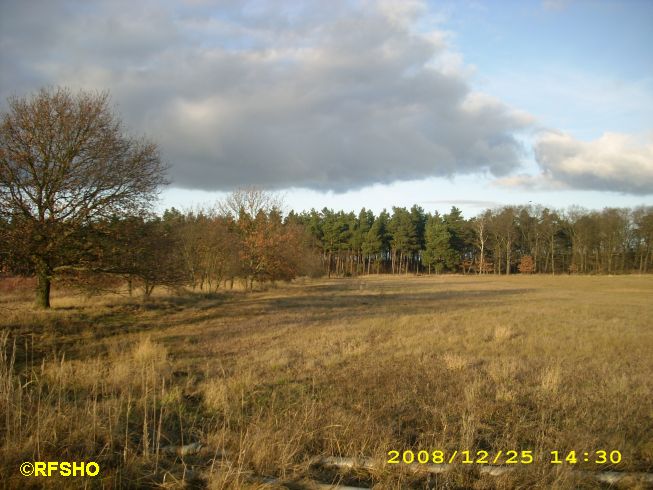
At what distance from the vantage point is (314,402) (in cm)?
571

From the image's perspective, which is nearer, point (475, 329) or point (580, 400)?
point (580, 400)

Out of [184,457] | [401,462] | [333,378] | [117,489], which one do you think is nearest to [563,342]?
[333,378]

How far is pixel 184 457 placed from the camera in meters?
4.28

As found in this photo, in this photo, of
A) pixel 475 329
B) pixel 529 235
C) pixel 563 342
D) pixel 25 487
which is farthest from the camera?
pixel 529 235

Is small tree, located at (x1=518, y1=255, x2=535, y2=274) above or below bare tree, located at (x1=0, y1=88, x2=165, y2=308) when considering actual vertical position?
below

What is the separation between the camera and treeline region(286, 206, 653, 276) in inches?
2987

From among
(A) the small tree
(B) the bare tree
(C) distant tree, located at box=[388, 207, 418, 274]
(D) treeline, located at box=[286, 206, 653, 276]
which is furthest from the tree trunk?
(A) the small tree

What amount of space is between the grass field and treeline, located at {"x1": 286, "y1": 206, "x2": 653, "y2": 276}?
209ft

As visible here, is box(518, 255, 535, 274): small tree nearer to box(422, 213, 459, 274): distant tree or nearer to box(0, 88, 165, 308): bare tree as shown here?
box(422, 213, 459, 274): distant tree

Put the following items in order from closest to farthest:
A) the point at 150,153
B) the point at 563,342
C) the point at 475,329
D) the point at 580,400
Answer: the point at 580,400
the point at 563,342
the point at 475,329
the point at 150,153

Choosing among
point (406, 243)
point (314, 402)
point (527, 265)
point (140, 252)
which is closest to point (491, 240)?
point (527, 265)

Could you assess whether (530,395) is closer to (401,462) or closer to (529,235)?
(401,462)

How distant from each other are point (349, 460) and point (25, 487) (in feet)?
9.43

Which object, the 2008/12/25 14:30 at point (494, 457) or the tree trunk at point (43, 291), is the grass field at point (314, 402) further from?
the tree trunk at point (43, 291)
